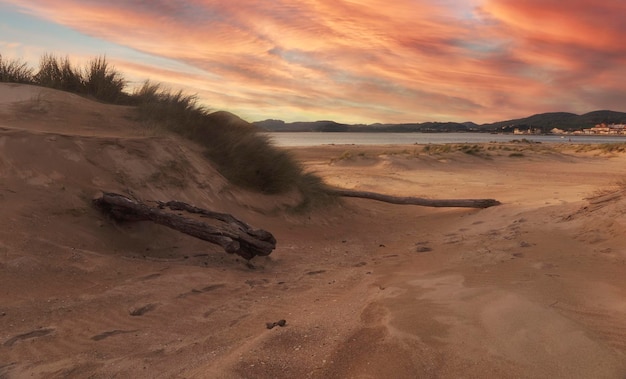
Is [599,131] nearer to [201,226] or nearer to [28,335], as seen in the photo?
[201,226]

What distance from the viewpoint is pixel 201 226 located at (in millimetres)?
5770

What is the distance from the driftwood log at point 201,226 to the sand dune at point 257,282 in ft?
0.81

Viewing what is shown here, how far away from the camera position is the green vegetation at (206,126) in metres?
9.88

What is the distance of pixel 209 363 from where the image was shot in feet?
10.0

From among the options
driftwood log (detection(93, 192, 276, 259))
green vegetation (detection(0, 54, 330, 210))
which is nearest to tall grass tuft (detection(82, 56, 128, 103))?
green vegetation (detection(0, 54, 330, 210))

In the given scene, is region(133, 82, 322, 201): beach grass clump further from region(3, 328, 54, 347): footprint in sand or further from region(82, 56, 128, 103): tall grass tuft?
region(3, 328, 54, 347): footprint in sand

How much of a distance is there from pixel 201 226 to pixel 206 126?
5.21m

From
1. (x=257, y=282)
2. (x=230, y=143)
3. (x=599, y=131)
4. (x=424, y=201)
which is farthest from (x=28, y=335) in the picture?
(x=599, y=131)

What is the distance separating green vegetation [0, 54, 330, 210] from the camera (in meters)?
9.88

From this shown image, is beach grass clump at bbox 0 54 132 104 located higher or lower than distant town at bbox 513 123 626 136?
lower

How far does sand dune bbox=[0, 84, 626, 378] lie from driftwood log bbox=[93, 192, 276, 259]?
0.25 metres

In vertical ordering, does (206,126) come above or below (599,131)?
below

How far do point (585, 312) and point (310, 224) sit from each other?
6408 millimetres

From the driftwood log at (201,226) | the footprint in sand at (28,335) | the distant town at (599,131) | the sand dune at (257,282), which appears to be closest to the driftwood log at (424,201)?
the sand dune at (257,282)
